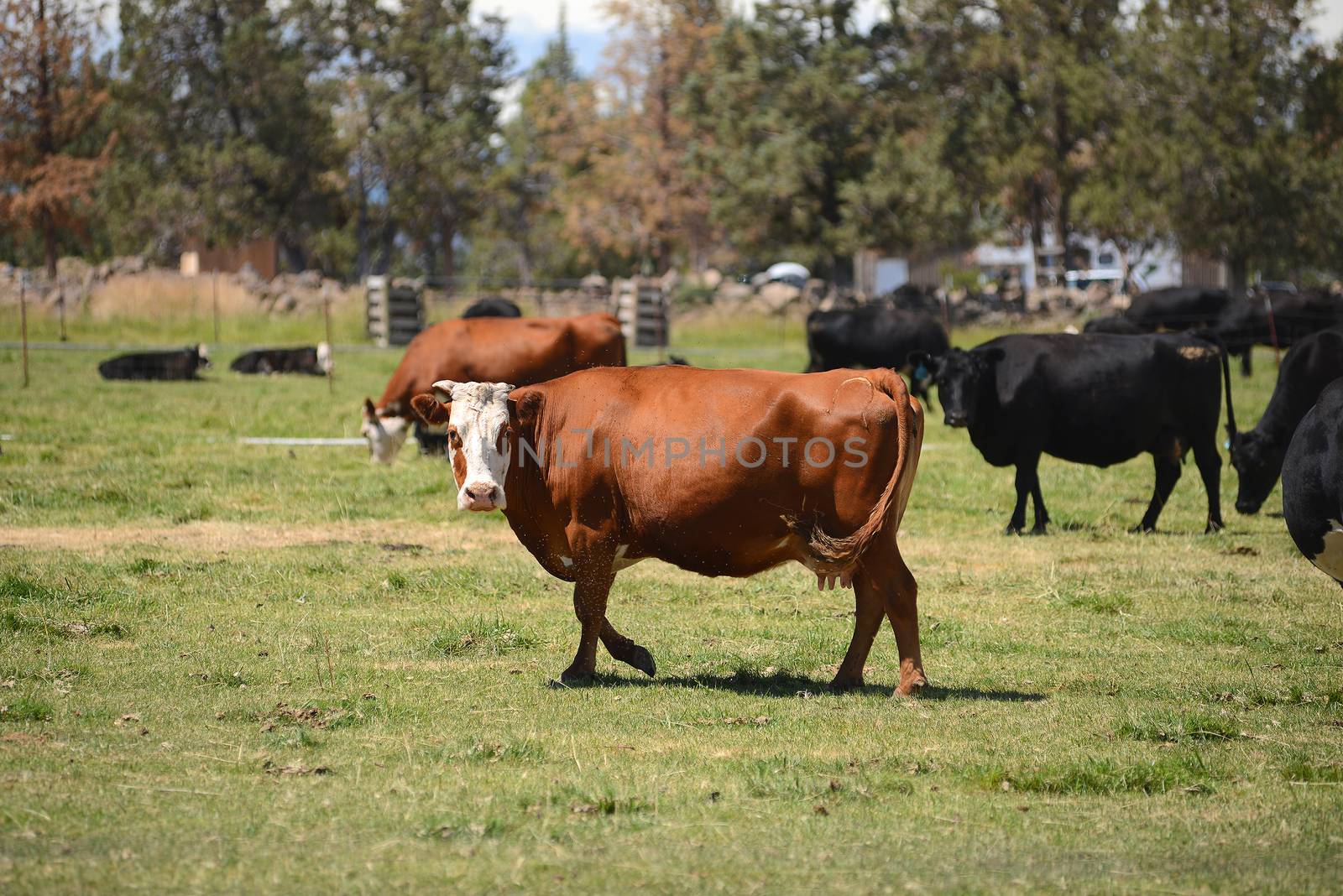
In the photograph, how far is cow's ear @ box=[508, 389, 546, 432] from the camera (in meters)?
7.52

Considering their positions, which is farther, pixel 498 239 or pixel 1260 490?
pixel 498 239

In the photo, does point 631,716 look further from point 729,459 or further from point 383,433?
point 383,433

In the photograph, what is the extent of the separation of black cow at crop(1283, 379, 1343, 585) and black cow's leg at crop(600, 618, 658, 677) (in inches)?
128

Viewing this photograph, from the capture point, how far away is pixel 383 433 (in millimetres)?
15445

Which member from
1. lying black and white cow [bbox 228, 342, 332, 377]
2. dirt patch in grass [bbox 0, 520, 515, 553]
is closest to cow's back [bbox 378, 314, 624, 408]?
dirt patch in grass [bbox 0, 520, 515, 553]

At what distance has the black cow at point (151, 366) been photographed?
24.9 m

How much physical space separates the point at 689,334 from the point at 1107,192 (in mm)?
14684

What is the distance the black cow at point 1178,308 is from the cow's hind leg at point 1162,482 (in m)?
17.9

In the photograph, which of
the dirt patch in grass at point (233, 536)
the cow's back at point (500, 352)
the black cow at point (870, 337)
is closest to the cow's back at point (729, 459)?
the dirt patch in grass at point (233, 536)

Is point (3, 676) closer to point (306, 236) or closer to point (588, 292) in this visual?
point (588, 292)

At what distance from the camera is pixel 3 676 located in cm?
724

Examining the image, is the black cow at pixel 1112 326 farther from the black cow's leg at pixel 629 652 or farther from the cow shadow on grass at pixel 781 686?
the black cow's leg at pixel 629 652

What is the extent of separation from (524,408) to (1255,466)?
8153 mm

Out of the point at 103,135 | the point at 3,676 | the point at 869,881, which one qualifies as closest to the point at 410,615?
the point at 3,676
